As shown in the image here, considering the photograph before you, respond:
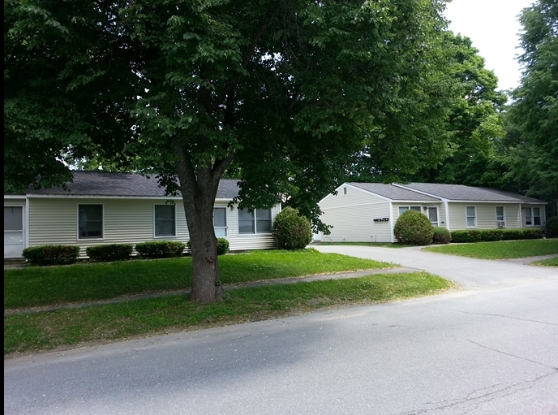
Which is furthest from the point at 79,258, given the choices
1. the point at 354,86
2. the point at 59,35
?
the point at 354,86

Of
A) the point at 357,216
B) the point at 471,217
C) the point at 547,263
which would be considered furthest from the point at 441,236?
the point at 547,263

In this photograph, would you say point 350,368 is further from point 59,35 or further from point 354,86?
point 59,35

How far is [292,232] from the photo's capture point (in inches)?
793

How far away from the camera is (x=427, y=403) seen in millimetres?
4129

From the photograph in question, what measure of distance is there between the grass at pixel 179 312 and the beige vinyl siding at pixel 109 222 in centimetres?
903

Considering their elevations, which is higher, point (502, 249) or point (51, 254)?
point (51, 254)

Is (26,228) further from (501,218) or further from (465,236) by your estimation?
(501,218)

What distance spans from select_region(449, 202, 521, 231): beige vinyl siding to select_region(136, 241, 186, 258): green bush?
61.0 feet

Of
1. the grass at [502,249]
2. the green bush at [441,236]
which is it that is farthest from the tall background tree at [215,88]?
the green bush at [441,236]

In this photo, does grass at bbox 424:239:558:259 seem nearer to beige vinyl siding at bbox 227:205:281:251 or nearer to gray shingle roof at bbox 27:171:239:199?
beige vinyl siding at bbox 227:205:281:251

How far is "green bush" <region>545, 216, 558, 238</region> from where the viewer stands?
1152 inches

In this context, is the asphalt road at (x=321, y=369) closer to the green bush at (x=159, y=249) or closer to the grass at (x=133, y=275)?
the grass at (x=133, y=275)

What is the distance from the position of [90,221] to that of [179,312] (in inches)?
425

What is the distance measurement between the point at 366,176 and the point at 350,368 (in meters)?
38.3
